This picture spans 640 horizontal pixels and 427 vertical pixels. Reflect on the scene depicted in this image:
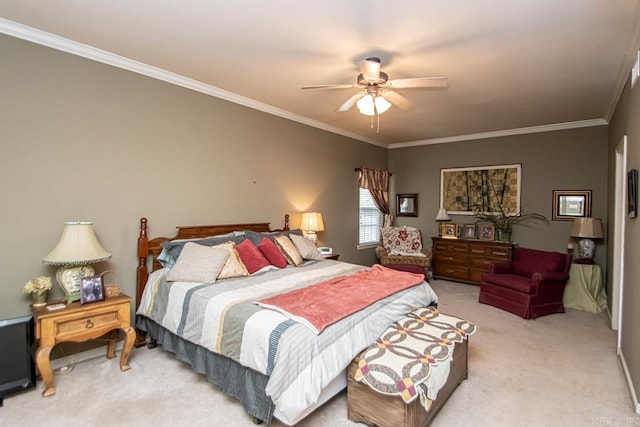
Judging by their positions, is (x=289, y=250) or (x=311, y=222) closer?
(x=289, y=250)

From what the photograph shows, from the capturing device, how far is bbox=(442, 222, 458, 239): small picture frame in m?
6.03

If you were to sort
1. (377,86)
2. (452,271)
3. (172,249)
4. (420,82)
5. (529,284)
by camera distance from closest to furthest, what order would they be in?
(420,82) → (377,86) → (172,249) → (529,284) → (452,271)

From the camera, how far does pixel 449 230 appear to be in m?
6.11

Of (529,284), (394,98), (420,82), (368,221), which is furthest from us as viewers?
(368,221)

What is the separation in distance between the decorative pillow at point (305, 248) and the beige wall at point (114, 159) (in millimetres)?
624

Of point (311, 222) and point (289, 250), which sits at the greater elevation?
point (311, 222)

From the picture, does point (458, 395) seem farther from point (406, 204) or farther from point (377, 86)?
point (406, 204)

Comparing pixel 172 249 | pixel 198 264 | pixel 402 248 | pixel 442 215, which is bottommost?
pixel 402 248

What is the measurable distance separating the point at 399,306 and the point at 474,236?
3.88 meters

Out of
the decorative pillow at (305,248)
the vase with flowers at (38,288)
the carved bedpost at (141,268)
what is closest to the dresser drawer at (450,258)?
the decorative pillow at (305,248)

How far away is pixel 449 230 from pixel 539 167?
178cm

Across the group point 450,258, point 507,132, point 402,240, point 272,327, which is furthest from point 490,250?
point 272,327

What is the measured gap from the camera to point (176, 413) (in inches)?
85.9

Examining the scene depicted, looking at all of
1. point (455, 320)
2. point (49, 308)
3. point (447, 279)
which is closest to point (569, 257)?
point (447, 279)
